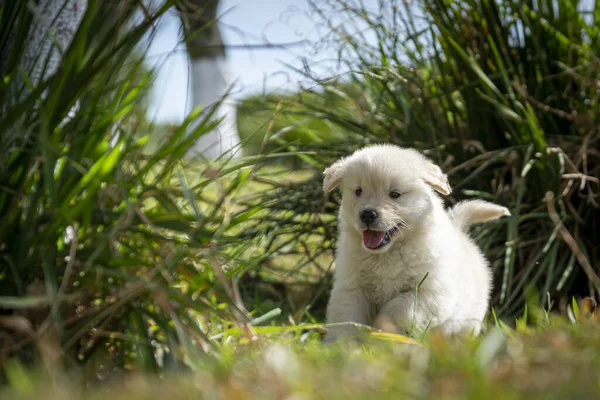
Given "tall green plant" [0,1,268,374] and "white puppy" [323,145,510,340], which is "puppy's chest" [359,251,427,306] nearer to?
"white puppy" [323,145,510,340]

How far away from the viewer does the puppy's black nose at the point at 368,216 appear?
3.15 meters

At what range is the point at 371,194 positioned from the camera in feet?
10.7

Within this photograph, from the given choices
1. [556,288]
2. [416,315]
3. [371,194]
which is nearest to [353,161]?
[371,194]

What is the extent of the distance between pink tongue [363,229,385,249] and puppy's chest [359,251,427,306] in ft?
0.35

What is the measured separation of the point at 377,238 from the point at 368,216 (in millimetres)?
124

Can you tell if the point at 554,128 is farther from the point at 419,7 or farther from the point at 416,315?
the point at 416,315

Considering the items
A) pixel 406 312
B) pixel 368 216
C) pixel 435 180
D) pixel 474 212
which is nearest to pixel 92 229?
pixel 368 216

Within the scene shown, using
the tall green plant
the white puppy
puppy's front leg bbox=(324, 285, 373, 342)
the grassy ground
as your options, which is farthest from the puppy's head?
the grassy ground

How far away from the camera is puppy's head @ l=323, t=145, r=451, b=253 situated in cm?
319

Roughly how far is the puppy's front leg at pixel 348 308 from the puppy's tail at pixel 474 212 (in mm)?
694

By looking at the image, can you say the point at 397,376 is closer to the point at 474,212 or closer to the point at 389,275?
the point at 389,275

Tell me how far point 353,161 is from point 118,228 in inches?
55.1

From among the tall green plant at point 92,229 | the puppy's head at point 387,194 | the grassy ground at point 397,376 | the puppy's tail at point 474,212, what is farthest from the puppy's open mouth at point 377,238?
the grassy ground at point 397,376

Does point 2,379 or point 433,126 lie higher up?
point 433,126
